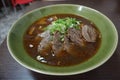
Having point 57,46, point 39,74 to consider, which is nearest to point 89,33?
point 57,46

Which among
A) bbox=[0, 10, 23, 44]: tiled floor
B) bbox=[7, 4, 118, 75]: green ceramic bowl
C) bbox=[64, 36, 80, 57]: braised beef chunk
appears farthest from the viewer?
bbox=[0, 10, 23, 44]: tiled floor

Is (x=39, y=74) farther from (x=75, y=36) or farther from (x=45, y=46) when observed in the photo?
(x=75, y=36)

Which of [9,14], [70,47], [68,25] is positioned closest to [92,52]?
[70,47]

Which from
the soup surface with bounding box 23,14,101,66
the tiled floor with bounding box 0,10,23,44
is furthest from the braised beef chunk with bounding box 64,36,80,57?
the tiled floor with bounding box 0,10,23,44

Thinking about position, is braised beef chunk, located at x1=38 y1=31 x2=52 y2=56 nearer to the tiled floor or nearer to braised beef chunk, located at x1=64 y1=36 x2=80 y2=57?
braised beef chunk, located at x1=64 y1=36 x2=80 y2=57

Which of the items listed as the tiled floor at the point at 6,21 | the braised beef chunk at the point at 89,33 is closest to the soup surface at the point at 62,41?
the braised beef chunk at the point at 89,33

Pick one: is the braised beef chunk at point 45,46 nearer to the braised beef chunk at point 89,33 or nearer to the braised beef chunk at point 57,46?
the braised beef chunk at point 57,46
